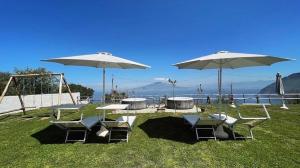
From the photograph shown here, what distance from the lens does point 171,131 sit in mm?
6957

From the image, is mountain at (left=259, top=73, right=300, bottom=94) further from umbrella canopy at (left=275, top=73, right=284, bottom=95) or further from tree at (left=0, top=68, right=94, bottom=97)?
tree at (left=0, top=68, right=94, bottom=97)

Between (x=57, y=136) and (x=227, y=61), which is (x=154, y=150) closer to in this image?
(x=57, y=136)

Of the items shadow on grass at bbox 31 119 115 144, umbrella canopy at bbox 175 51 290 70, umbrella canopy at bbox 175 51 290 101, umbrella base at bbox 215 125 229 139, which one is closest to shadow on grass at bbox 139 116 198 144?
umbrella base at bbox 215 125 229 139

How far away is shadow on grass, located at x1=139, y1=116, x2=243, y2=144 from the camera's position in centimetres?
619

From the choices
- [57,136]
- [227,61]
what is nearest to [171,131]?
[227,61]

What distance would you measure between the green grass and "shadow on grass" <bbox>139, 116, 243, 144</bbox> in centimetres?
3

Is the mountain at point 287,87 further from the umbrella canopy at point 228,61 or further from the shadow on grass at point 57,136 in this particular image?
the shadow on grass at point 57,136

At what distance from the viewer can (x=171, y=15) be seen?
17.7 metres

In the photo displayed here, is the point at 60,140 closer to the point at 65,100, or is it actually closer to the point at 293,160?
the point at 293,160

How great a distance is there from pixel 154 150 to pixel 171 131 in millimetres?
1892

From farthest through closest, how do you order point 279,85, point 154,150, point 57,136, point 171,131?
1. point 279,85
2. point 171,131
3. point 57,136
4. point 154,150

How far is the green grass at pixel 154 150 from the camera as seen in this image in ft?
14.5

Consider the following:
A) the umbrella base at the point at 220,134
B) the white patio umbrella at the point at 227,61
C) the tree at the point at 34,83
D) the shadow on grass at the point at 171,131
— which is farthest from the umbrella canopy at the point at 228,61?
the tree at the point at 34,83

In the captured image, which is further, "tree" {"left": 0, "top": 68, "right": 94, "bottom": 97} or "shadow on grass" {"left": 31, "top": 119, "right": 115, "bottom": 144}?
"tree" {"left": 0, "top": 68, "right": 94, "bottom": 97}
